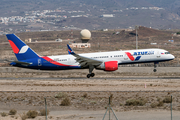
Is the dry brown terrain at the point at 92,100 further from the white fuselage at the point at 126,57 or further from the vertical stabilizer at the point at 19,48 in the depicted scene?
the white fuselage at the point at 126,57

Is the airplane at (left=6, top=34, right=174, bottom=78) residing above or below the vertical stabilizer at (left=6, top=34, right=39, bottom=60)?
below

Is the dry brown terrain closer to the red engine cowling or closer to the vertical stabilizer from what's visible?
the red engine cowling

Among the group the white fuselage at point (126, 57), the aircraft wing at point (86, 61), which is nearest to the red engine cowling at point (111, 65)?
the white fuselage at point (126, 57)

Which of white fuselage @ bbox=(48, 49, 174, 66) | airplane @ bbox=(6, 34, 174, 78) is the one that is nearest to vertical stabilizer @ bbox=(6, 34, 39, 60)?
airplane @ bbox=(6, 34, 174, 78)

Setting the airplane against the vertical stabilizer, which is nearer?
the vertical stabilizer

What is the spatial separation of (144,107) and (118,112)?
2.94m

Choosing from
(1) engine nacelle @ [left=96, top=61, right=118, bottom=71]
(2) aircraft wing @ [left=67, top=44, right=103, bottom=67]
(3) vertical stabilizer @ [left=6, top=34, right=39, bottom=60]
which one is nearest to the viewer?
(3) vertical stabilizer @ [left=6, top=34, right=39, bottom=60]

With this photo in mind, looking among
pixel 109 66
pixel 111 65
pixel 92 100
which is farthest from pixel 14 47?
pixel 92 100

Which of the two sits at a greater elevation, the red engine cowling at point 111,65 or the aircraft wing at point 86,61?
the aircraft wing at point 86,61

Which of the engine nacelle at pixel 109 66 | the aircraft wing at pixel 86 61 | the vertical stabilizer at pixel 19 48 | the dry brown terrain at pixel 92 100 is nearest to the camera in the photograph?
the dry brown terrain at pixel 92 100

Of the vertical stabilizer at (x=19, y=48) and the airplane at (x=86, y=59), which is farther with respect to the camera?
the airplane at (x=86, y=59)

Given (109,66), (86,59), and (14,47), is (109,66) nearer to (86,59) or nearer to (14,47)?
(86,59)

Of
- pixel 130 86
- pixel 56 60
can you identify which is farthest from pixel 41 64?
pixel 130 86

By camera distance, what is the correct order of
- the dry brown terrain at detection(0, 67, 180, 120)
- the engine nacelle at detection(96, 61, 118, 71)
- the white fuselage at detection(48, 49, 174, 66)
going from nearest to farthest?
1. the dry brown terrain at detection(0, 67, 180, 120)
2. the engine nacelle at detection(96, 61, 118, 71)
3. the white fuselage at detection(48, 49, 174, 66)
